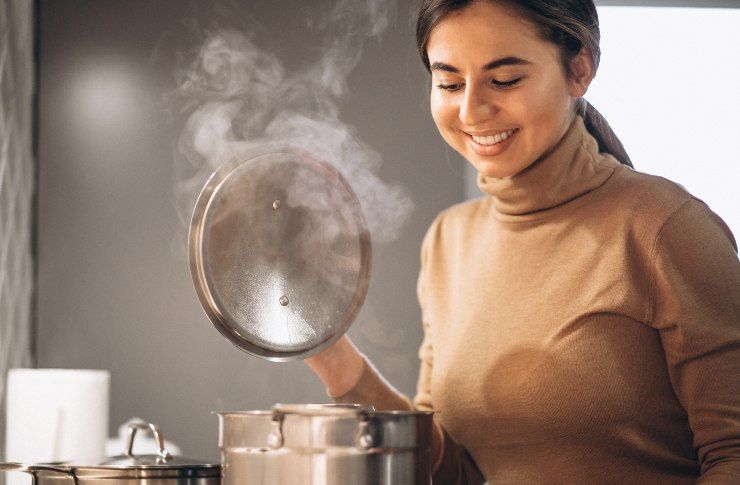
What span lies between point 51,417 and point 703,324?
1.38 m

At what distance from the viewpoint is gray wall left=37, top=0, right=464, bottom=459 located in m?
2.45

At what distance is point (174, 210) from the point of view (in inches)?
97.9

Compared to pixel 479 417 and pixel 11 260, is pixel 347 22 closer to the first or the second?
pixel 11 260

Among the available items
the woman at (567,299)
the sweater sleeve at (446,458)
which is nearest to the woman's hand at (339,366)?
the woman at (567,299)

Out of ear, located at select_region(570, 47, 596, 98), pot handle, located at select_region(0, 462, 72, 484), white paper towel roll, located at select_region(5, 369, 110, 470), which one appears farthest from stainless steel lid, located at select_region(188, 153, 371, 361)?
white paper towel roll, located at select_region(5, 369, 110, 470)

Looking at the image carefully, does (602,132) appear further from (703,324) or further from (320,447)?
(320,447)

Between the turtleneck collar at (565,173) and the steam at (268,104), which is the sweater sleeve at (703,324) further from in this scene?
the steam at (268,104)

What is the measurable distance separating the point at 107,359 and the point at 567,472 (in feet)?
5.41

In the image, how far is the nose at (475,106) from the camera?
3.69 ft

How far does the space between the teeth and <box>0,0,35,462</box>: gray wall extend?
139cm

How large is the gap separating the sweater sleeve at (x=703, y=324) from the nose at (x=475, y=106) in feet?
0.90

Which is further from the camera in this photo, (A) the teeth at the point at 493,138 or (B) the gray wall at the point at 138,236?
(B) the gray wall at the point at 138,236

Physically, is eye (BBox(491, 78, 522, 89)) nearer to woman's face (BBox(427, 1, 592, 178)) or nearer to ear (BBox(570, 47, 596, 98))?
woman's face (BBox(427, 1, 592, 178))

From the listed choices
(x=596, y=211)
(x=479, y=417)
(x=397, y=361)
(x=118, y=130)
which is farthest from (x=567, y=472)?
(x=118, y=130)
